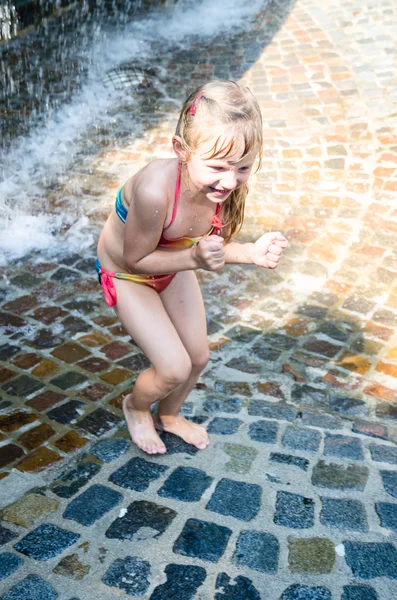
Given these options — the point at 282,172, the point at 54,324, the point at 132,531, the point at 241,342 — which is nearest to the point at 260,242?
the point at 132,531

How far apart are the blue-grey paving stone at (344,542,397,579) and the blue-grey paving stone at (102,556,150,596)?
0.76m

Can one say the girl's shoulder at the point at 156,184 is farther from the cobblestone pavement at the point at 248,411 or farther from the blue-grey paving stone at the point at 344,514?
the blue-grey paving stone at the point at 344,514

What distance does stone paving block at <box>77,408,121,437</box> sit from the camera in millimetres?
3480

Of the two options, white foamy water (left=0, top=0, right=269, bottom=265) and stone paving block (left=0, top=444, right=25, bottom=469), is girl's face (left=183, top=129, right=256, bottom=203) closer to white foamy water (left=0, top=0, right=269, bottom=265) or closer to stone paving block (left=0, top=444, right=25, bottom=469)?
stone paving block (left=0, top=444, right=25, bottom=469)

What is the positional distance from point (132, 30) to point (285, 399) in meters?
7.56

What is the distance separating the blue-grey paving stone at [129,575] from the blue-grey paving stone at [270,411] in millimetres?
1189

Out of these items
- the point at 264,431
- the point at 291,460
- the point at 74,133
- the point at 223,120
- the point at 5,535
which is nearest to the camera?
the point at 223,120

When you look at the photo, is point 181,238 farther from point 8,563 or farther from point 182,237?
point 8,563

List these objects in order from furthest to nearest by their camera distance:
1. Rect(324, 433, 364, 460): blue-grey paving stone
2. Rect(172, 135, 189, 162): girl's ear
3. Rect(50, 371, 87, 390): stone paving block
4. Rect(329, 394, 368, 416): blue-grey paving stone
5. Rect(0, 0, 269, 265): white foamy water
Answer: Rect(0, 0, 269, 265): white foamy water, Rect(50, 371, 87, 390): stone paving block, Rect(329, 394, 368, 416): blue-grey paving stone, Rect(324, 433, 364, 460): blue-grey paving stone, Rect(172, 135, 189, 162): girl's ear

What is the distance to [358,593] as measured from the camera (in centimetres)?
247

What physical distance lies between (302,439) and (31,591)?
57.6 inches

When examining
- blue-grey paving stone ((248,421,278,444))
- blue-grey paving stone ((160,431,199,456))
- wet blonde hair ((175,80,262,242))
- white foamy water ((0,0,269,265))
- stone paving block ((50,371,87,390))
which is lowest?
white foamy water ((0,0,269,265))

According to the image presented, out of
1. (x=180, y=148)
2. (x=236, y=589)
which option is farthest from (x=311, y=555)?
(x=180, y=148)

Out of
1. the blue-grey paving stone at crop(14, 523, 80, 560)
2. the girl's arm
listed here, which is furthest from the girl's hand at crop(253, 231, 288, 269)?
the blue-grey paving stone at crop(14, 523, 80, 560)
